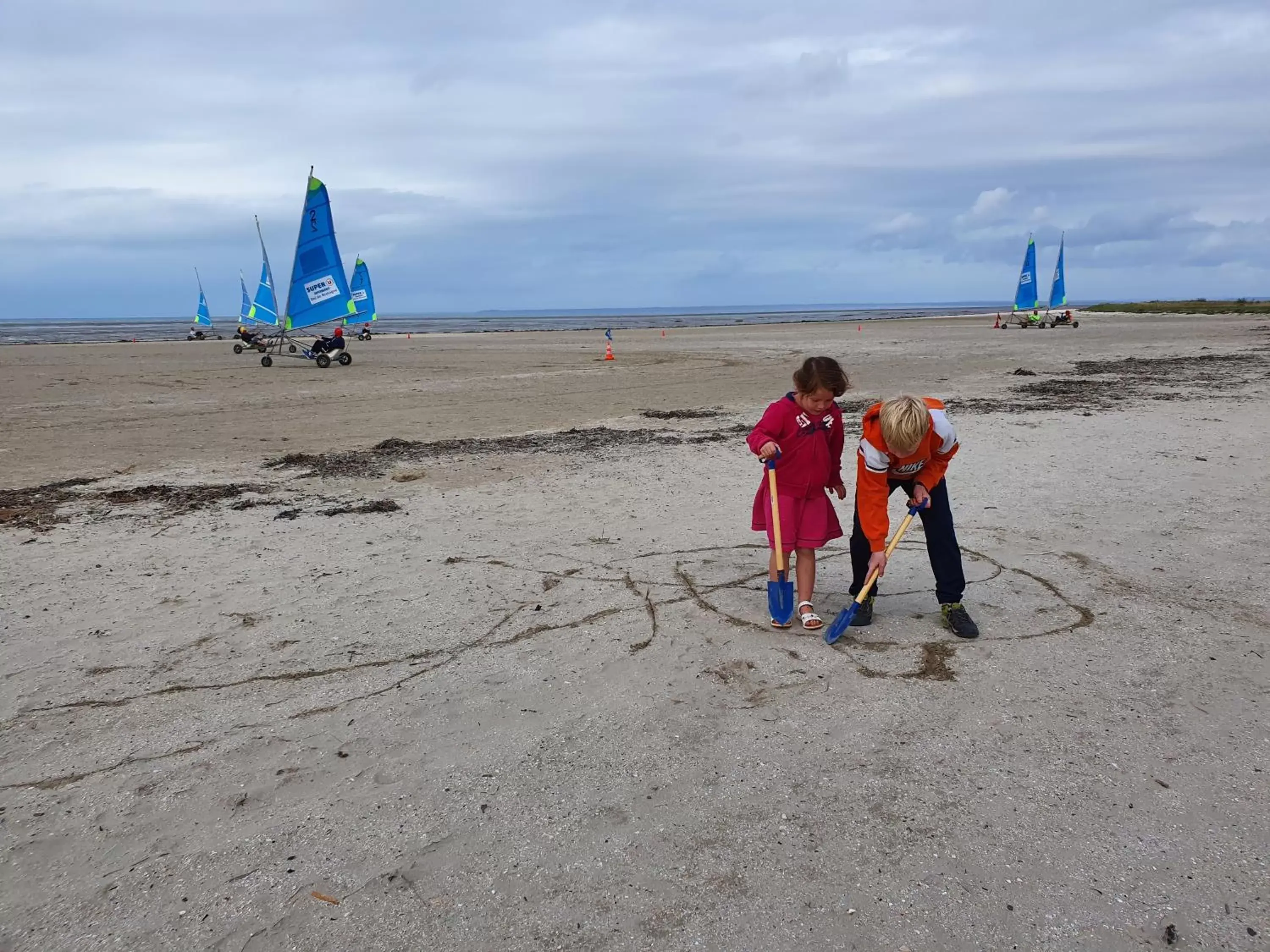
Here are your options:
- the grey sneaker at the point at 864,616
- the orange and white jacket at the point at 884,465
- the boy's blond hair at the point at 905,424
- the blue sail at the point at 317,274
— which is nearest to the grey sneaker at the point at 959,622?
the grey sneaker at the point at 864,616

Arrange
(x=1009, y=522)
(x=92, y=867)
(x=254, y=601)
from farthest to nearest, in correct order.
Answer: (x=1009, y=522) < (x=254, y=601) < (x=92, y=867)

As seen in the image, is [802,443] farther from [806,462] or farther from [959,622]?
[959,622]

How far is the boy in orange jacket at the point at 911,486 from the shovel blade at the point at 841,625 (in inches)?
8.8

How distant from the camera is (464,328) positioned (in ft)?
225

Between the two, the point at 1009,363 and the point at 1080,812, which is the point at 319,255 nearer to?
the point at 1009,363

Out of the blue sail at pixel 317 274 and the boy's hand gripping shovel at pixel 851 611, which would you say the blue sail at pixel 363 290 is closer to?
the blue sail at pixel 317 274

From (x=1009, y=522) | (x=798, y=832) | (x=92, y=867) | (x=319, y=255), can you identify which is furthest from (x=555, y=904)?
(x=319, y=255)

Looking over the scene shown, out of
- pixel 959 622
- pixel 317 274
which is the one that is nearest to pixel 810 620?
pixel 959 622

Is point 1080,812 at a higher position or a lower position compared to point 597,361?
lower

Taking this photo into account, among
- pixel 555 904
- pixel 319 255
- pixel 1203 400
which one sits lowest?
pixel 555 904

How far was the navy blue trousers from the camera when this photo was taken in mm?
4324

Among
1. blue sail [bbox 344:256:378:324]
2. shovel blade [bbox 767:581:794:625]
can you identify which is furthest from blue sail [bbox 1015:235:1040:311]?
shovel blade [bbox 767:581:794:625]

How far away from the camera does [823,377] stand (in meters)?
4.23

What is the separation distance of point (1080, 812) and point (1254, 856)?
489 mm
